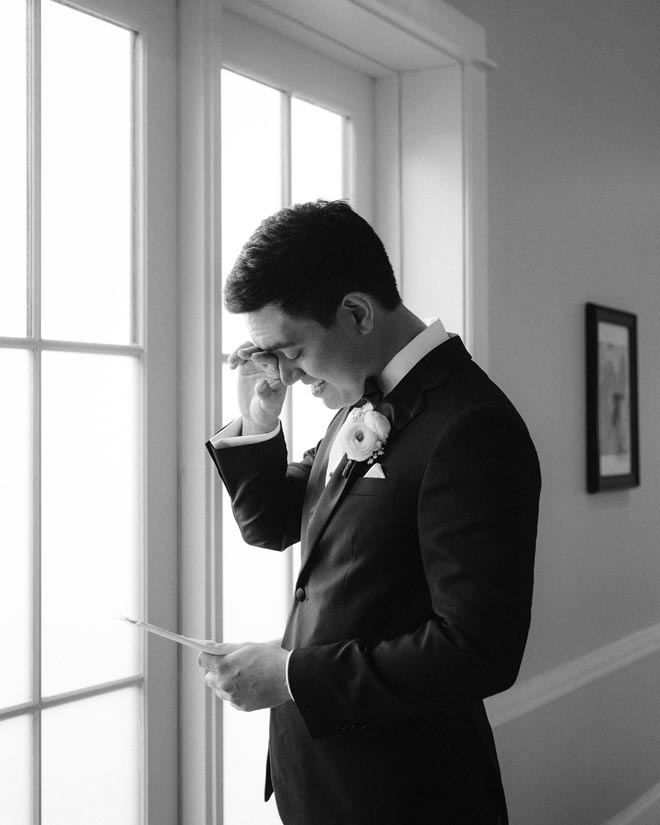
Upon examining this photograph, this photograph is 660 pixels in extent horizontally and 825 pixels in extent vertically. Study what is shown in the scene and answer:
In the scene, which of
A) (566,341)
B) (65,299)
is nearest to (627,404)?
(566,341)

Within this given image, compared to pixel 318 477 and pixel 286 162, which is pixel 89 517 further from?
pixel 286 162

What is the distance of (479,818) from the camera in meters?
1.39

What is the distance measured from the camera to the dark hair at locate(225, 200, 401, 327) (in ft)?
4.47

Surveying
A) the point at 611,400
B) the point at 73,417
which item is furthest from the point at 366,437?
the point at 611,400

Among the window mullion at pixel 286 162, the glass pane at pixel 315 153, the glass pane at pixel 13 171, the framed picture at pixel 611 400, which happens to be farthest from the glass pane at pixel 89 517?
the framed picture at pixel 611 400

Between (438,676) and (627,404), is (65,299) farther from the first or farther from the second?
(627,404)

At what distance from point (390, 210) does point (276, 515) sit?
103 cm

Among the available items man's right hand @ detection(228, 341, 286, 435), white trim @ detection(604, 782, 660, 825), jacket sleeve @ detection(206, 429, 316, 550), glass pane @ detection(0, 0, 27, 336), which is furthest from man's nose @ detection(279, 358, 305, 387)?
white trim @ detection(604, 782, 660, 825)

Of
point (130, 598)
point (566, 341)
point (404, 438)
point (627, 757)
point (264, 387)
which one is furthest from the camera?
point (627, 757)

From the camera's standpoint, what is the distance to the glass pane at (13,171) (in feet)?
5.12

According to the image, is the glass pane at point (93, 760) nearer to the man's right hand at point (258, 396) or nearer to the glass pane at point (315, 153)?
the man's right hand at point (258, 396)

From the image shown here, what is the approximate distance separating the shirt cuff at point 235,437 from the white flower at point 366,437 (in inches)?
9.9

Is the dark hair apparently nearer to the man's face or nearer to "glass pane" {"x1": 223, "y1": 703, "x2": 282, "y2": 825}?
the man's face

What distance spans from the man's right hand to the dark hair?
22 centimetres
